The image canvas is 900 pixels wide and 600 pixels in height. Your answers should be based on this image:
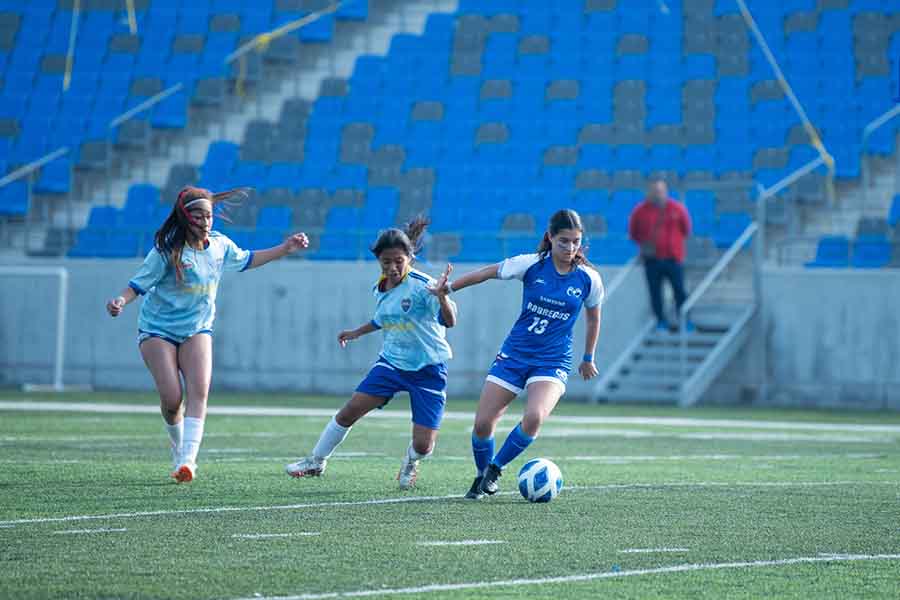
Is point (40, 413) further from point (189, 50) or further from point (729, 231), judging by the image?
point (189, 50)

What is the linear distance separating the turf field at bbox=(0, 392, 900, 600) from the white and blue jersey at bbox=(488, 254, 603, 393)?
81 centimetres

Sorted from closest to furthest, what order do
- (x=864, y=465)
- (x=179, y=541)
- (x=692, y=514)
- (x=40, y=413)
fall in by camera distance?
(x=179, y=541) < (x=692, y=514) < (x=864, y=465) < (x=40, y=413)

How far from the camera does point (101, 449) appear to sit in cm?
1303

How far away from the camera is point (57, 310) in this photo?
24.7 meters

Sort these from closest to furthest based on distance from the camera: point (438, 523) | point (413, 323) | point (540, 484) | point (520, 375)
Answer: point (438, 523) < point (540, 484) < point (520, 375) < point (413, 323)

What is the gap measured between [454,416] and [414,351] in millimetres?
8957

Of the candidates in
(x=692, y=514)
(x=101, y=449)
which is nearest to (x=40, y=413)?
(x=101, y=449)

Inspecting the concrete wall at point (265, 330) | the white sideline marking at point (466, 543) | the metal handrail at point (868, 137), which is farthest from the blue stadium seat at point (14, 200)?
the white sideline marking at point (466, 543)

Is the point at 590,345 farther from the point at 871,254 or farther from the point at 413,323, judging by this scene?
the point at 871,254

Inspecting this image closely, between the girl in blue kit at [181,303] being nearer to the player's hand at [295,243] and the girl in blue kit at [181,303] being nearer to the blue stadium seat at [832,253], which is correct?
the player's hand at [295,243]

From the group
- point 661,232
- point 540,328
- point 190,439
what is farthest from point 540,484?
point 661,232

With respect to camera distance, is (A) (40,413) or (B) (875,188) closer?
(A) (40,413)

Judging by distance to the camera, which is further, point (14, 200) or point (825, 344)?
point (14, 200)

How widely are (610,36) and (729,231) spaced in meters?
6.08
